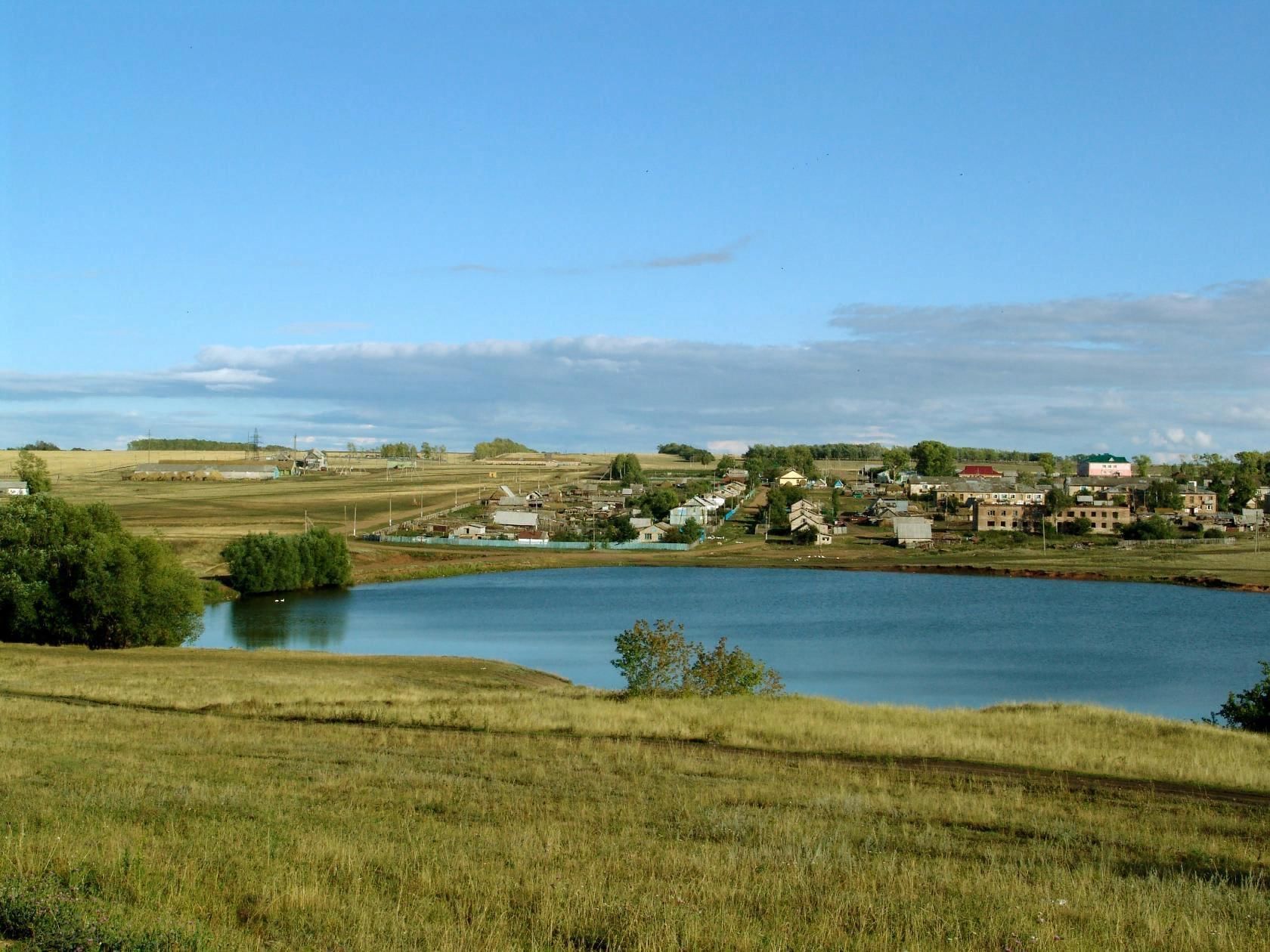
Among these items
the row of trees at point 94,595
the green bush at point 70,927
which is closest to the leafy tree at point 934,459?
the row of trees at point 94,595

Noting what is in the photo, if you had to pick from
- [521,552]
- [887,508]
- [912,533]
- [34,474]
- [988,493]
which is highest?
[988,493]

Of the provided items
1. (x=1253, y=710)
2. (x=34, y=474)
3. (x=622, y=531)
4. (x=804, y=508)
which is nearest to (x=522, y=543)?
(x=622, y=531)

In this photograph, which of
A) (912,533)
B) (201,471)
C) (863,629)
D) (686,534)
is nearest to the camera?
(863,629)

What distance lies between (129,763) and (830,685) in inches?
1077

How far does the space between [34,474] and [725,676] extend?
272 feet

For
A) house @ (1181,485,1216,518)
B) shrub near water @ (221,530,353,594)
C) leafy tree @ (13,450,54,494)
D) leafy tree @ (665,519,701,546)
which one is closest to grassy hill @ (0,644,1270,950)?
shrub near water @ (221,530,353,594)

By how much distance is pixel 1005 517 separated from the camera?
401 feet

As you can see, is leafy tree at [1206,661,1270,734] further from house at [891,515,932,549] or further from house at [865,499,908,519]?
house at [865,499,908,519]

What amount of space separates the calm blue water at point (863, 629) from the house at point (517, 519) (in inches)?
1180

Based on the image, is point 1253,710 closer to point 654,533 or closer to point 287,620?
point 287,620

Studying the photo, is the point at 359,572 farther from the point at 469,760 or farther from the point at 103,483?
the point at 103,483

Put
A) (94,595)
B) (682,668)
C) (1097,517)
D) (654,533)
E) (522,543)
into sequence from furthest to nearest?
1. (1097,517)
2. (654,533)
3. (522,543)
4. (94,595)
5. (682,668)

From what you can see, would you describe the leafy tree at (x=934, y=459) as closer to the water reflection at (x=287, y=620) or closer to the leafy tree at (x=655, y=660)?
the water reflection at (x=287, y=620)

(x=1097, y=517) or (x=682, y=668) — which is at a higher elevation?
(x=1097, y=517)
